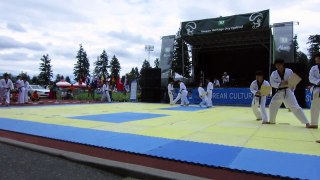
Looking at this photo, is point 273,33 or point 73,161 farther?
point 273,33

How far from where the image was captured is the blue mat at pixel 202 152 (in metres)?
4.22

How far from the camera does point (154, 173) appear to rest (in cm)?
405

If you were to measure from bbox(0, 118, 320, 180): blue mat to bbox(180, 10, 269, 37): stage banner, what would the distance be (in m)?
15.1

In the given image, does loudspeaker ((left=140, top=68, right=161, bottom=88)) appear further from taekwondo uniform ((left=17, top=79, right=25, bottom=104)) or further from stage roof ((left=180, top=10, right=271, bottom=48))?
taekwondo uniform ((left=17, top=79, right=25, bottom=104))

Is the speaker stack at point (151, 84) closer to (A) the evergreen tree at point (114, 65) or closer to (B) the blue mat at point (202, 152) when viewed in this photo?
(B) the blue mat at point (202, 152)

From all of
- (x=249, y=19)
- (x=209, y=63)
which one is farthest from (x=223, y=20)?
(x=209, y=63)

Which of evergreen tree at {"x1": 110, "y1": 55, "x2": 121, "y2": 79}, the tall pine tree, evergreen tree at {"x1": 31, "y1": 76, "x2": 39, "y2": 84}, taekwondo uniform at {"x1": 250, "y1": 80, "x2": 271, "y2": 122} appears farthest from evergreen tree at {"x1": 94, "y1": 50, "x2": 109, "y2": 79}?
taekwondo uniform at {"x1": 250, "y1": 80, "x2": 271, "y2": 122}

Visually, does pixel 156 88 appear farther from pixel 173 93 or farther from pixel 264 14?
pixel 264 14

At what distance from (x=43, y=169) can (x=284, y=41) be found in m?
18.1

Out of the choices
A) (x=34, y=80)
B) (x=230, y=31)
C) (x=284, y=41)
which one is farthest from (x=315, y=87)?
(x=34, y=80)

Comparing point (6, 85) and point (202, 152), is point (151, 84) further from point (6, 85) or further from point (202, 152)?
point (202, 152)

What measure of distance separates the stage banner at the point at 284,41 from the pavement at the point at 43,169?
1731 cm

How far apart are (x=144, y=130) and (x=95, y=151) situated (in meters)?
2.42

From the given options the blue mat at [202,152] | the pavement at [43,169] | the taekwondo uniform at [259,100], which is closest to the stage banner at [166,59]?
the taekwondo uniform at [259,100]
